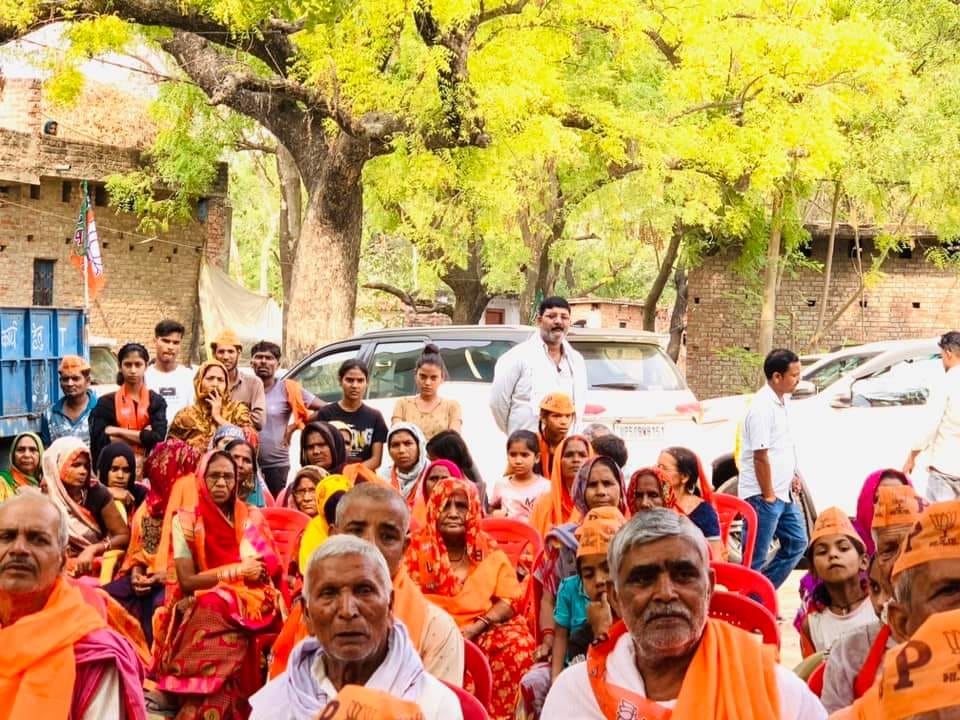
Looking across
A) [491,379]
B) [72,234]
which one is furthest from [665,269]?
[491,379]

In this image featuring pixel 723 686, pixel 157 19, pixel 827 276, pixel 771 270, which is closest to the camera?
pixel 723 686

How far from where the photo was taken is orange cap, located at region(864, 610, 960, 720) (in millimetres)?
1670

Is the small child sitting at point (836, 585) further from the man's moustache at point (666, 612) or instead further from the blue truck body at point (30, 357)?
the blue truck body at point (30, 357)

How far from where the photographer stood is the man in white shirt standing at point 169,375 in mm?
9055

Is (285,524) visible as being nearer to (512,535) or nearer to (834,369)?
(512,535)

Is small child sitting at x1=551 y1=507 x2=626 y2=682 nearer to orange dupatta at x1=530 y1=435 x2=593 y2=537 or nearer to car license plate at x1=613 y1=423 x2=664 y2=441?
orange dupatta at x1=530 y1=435 x2=593 y2=537

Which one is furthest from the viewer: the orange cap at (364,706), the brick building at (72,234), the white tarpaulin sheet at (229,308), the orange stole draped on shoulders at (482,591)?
the white tarpaulin sheet at (229,308)

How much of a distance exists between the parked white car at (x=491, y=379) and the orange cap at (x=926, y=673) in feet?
28.1

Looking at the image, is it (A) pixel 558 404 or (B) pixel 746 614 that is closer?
(B) pixel 746 614

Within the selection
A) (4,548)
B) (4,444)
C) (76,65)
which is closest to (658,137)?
(76,65)

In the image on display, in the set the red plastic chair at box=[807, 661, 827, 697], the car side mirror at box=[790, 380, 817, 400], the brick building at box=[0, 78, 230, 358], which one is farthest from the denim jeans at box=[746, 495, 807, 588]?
the brick building at box=[0, 78, 230, 358]

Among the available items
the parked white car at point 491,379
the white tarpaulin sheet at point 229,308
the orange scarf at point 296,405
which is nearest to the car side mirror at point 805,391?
the parked white car at point 491,379

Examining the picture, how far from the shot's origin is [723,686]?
2.94 meters

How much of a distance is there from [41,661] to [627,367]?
7.58 metres
